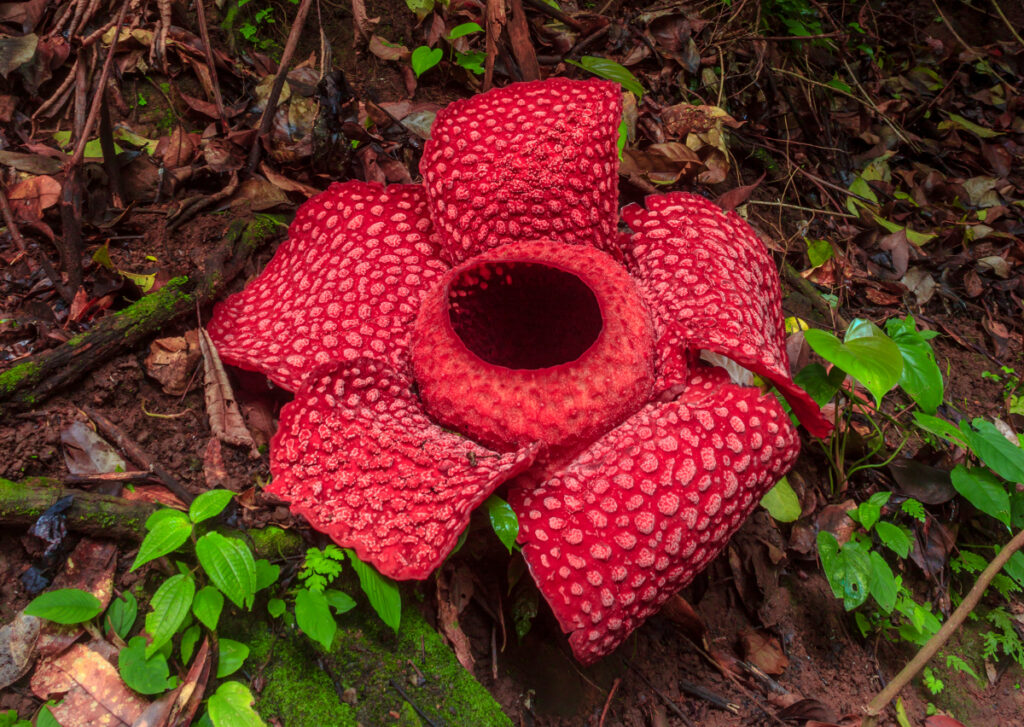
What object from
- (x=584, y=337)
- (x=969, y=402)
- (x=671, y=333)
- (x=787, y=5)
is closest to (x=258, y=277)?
(x=584, y=337)

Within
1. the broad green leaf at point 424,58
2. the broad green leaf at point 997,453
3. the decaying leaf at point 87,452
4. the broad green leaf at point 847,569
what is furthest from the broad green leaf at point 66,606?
the broad green leaf at point 997,453

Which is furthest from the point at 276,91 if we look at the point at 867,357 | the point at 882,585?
the point at 882,585

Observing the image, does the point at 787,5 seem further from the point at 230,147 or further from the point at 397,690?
the point at 397,690

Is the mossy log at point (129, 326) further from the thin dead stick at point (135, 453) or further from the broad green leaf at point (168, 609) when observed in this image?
the broad green leaf at point (168, 609)

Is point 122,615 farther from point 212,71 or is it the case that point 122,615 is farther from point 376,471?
Answer: point 212,71

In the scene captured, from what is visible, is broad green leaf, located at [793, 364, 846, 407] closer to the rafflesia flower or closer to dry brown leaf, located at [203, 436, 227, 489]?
the rafflesia flower
